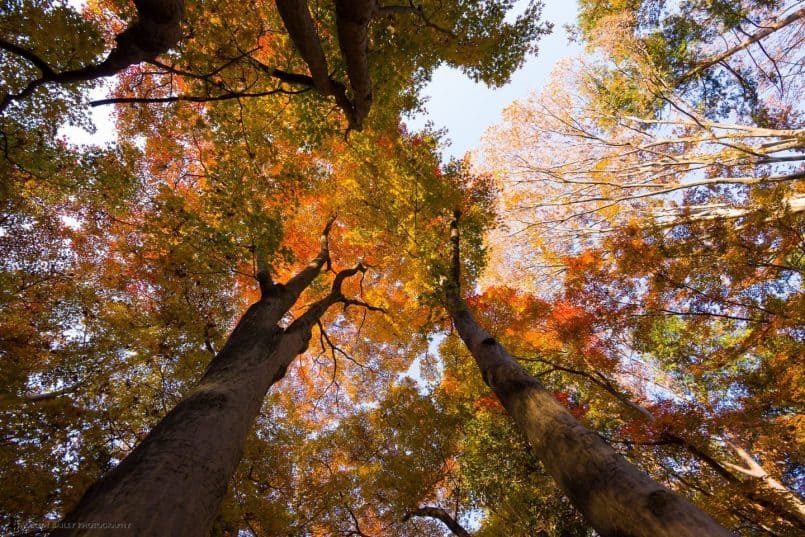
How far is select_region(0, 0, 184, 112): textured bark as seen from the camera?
296 centimetres

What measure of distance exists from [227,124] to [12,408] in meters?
5.93

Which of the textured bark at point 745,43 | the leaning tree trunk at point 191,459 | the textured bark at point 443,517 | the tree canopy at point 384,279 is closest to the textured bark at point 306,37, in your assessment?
the tree canopy at point 384,279

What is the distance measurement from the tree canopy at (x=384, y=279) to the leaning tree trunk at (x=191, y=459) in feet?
0.06

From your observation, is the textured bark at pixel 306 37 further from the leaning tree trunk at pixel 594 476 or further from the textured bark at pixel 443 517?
the textured bark at pixel 443 517

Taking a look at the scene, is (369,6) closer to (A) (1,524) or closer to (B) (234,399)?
(B) (234,399)

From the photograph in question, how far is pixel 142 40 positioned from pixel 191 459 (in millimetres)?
3661

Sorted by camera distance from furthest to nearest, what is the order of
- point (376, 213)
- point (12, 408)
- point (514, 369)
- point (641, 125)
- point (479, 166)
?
point (479, 166)
point (641, 125)
point (376, 213)
point (12, 408)
point (514, 369)

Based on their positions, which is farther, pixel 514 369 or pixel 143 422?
pixel 143 422

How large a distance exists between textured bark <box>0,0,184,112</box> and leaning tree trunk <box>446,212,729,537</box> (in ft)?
A: 16.3

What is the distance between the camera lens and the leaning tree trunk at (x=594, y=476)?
192cm

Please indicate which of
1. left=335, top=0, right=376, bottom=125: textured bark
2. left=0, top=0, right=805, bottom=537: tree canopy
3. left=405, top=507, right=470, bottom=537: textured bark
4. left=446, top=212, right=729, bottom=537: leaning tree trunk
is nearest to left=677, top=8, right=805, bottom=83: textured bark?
left=0, top=0, right=805, bottom=537: tree canopy

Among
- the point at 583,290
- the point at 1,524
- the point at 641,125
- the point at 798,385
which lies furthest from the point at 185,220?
the point at 641,125

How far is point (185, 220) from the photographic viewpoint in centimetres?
599

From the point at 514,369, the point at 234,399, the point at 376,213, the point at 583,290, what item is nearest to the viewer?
the point at 234,399
